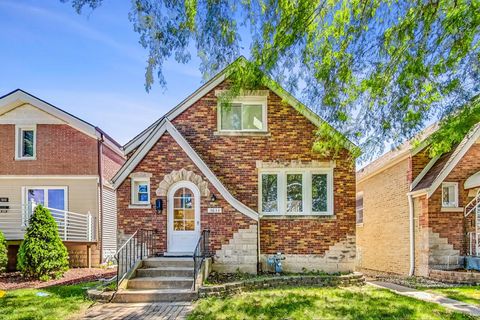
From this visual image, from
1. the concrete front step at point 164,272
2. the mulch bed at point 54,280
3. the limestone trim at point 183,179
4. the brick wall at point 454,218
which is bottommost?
the mulch bed at point 54,280

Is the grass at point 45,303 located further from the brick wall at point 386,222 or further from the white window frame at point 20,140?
the brick wall at point 386,222

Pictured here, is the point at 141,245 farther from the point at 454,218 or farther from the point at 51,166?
the point at 454,218

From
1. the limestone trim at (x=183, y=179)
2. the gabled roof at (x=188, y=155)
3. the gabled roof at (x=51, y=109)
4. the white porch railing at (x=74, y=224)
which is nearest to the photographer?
the gabled roof at (x=188, y=155)

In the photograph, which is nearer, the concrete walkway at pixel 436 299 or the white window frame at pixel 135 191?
the concrete walkway at pixel 436 299

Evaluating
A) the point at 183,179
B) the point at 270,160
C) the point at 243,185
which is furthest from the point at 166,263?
the point at 270,160

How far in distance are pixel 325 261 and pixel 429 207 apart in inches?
165

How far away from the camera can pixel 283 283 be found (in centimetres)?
1097

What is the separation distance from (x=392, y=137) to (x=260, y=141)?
15.0 feet

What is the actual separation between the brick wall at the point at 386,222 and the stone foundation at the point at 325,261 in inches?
143

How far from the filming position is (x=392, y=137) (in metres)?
9.78

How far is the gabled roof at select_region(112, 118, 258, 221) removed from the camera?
11.9 m

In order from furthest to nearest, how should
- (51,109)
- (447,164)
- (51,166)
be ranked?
(51,166)
(51,109)
(447,164)

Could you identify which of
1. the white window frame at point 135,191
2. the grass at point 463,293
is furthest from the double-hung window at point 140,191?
the grass at point 463,293

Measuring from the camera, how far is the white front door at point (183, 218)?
1214cm
